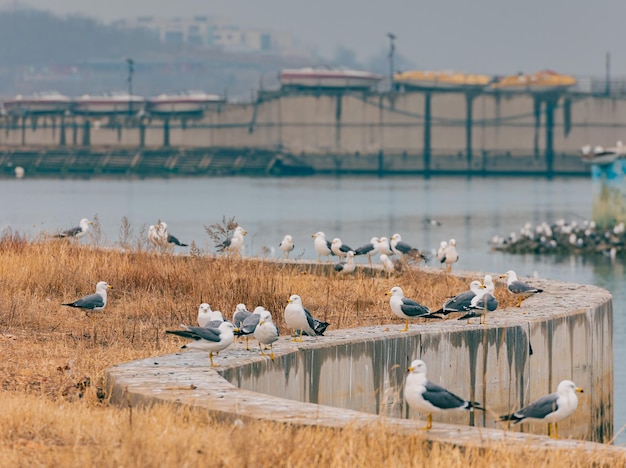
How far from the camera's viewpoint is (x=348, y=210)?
99.0 m

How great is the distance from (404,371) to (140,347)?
8.84 ft

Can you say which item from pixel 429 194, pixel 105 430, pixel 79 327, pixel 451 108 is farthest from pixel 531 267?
pixel 451 108

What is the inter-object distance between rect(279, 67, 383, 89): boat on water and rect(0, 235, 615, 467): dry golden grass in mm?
154522

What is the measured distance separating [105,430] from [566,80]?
16751 cm

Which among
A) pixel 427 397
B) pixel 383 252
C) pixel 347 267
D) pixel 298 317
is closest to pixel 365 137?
pixel 383 252

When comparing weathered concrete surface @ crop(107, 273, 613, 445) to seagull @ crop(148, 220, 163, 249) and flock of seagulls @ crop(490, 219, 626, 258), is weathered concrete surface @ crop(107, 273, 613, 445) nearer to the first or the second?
seagull @ crop(148, 220, 163, 249)

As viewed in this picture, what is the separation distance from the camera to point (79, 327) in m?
15.8

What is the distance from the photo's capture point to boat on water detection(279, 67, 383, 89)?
176000 millimetres

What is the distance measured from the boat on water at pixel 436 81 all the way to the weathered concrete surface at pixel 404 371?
154 m

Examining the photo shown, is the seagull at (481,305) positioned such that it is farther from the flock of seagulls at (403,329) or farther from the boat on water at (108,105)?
the boat on water at (108,105)

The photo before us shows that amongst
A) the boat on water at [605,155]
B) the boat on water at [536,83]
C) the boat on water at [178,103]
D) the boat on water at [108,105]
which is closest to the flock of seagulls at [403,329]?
the boat on water at [605,155]

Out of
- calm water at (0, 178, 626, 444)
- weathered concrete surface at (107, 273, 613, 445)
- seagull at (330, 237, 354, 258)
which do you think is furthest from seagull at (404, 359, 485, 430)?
seagull at (330, 237, 354, 258)

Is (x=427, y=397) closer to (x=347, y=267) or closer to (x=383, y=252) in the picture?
(x=347, y=267)

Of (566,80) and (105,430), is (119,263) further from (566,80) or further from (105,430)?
(566,80)
